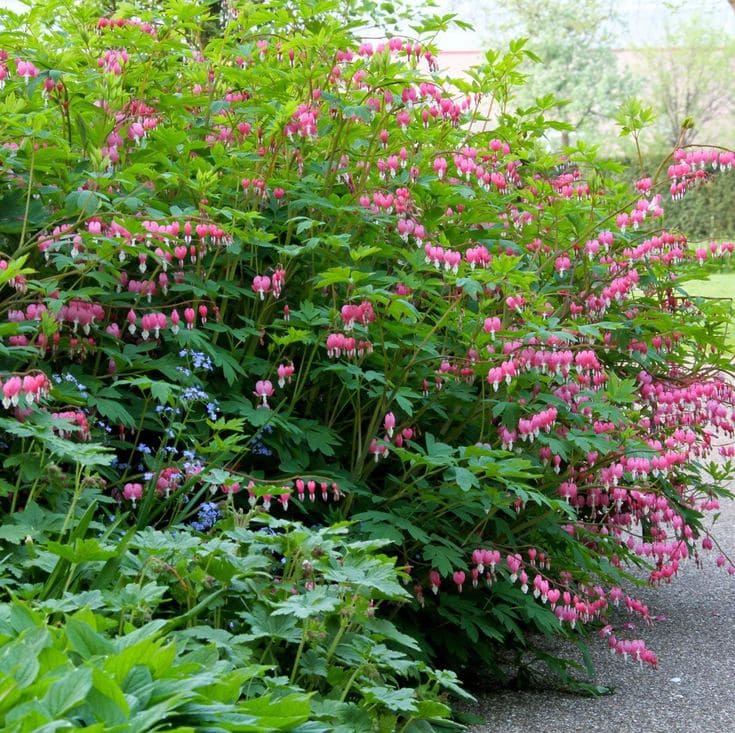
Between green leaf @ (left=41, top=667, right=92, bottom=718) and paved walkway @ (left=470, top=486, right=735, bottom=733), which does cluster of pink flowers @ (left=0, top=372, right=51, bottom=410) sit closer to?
green leaf @ (left=41, top=667, right=92, bottom=718)

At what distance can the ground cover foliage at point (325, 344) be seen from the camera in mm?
3273

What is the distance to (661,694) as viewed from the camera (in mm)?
4590

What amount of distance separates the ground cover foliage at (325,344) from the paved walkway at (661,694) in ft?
0.77

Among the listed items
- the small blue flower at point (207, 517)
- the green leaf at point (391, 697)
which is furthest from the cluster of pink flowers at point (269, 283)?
the green leaf at point (391, 697)

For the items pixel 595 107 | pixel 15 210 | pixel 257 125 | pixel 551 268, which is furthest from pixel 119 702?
pixel 595 107

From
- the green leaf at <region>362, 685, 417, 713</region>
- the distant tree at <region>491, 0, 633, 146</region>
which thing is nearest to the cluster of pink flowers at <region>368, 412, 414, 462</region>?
the green leaf at <region>362, 685, 417, 713</region>

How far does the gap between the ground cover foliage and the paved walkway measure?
0.23 m

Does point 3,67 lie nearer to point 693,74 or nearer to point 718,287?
point 718,287

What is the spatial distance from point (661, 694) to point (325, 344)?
2074mm

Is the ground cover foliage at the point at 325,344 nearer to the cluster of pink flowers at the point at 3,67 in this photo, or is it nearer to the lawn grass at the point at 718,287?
the cluster of pink flowers at the point at 3,67

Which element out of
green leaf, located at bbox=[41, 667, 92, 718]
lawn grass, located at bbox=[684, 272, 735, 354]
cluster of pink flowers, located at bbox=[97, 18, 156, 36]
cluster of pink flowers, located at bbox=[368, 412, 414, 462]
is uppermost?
cluster of pink flowers, located at bbox=[97, 18, 156, 36]

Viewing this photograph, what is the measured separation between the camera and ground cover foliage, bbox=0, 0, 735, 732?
3.27 metres

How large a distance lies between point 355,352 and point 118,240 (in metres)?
0.95

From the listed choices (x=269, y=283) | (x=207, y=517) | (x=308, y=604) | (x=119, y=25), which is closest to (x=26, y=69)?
(x=119, y=25)
